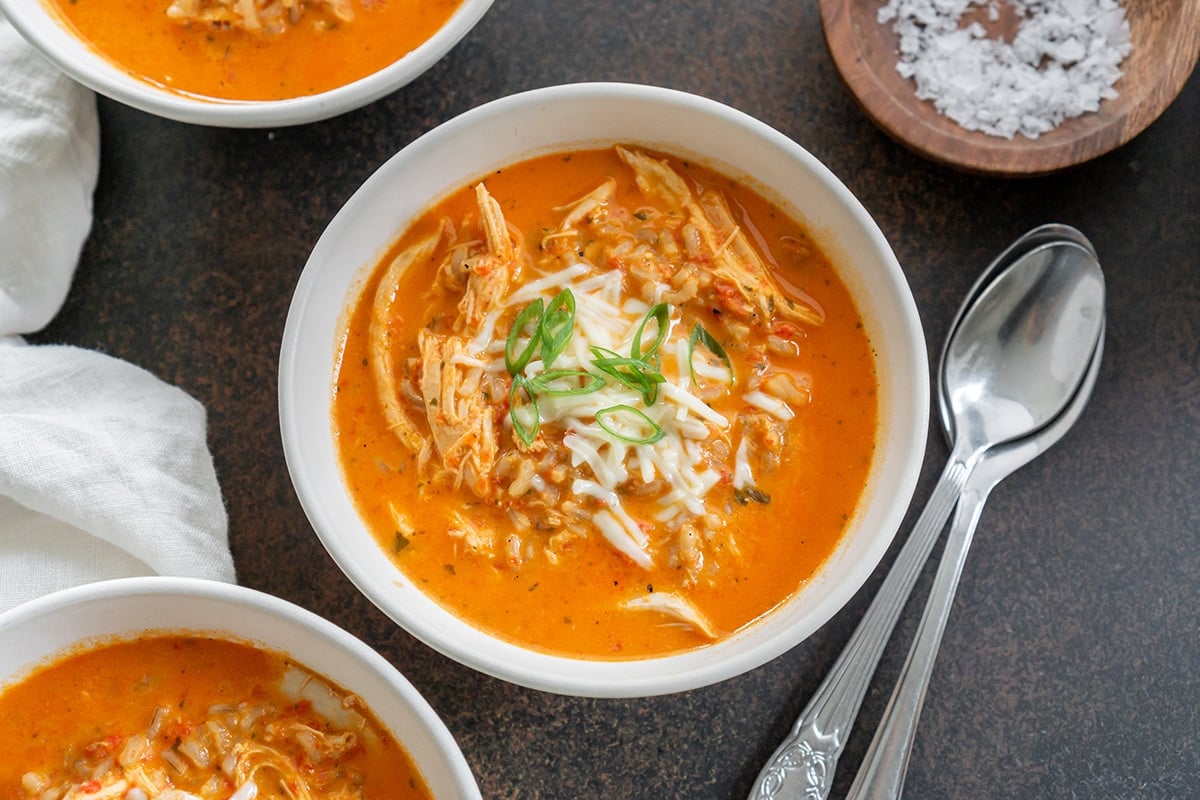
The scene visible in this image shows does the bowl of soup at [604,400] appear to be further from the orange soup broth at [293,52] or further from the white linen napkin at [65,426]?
the white linen napkin at [65,426]

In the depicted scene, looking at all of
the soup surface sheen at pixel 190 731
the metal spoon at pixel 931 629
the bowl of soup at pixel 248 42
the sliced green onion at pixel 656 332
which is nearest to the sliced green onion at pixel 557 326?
the sliced green onion at pixel 656 332

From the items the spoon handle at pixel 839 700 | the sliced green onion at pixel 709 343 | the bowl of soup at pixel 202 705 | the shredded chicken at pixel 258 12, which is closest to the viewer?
the bowl of soup at pixel 202 705

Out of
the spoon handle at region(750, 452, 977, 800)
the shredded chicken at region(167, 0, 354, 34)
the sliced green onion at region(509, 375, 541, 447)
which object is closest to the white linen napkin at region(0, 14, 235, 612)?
the shredded chicken at region(167, 0, 354, 34)

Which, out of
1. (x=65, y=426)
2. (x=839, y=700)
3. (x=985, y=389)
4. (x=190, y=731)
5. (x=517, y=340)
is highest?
(x=517, y=340)

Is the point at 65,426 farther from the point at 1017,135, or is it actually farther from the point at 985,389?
the point at 1017,135

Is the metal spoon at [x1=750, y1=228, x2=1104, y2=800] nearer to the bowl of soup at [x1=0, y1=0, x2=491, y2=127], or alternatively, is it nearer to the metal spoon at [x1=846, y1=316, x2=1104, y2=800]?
the metal spoon at [x1=846, y1=316, x2=1104, y2=800]

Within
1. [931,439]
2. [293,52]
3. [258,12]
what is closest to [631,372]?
[931,439]
